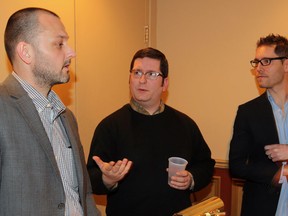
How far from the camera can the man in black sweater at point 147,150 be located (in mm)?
1957

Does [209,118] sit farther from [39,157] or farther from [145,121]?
[39,157]

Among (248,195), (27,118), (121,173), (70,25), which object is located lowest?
(248,195)

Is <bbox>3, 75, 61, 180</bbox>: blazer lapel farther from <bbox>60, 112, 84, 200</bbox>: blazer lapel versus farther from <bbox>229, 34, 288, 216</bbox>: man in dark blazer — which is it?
<bbox>229, 34, 288, 216</bbox>: man in dark blazer

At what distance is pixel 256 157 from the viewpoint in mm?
2293

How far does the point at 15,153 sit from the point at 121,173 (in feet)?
1.97

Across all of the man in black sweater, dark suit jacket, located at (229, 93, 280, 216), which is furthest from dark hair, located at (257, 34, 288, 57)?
the man in black sweater

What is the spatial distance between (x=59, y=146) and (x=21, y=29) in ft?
1.70

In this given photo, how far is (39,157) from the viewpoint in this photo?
1252 mm

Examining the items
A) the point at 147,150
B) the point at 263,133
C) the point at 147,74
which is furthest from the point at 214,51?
the point at 147,150

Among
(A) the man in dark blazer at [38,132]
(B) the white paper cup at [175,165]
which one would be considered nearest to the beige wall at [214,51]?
(B) the white paper cup at [175,165]

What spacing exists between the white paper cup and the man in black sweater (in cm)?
3

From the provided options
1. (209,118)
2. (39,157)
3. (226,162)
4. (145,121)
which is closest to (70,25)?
(145,121)

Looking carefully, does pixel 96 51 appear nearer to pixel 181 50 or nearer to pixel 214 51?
pixel 181 50

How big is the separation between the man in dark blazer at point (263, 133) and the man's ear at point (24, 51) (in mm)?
1529
